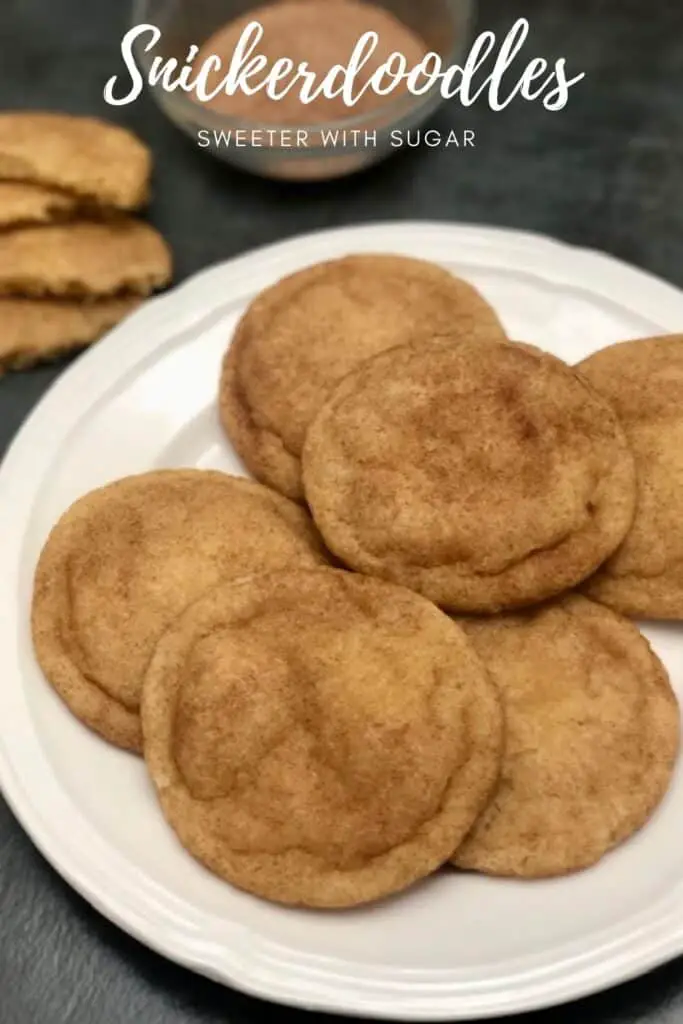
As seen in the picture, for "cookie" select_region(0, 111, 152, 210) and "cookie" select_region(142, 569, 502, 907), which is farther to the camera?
"cookie" select_region(0, 111, 152, 210)

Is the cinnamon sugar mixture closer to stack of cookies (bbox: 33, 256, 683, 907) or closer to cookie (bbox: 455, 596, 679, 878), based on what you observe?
stack of cookies (bbox: 33, 256, 683, 907)

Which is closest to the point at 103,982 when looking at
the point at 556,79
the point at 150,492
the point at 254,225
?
the point at 150,492

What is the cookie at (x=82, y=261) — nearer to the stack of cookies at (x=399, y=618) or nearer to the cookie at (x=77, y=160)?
the cookie at (x=77, y=160)

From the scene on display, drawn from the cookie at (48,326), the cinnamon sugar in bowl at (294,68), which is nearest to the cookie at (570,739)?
the cookie at (48,326)

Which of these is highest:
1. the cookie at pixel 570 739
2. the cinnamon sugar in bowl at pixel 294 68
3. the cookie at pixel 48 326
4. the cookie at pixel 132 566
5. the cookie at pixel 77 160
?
the cinnamon sugar in bowl at pixel 294 68

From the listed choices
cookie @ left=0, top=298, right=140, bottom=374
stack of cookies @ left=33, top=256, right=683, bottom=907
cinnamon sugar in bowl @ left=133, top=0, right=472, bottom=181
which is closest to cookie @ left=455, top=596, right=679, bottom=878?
stack of cookies @ left=33, top=256, right=683, bottom=907

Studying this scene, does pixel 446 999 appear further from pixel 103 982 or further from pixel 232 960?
pixel 103 982

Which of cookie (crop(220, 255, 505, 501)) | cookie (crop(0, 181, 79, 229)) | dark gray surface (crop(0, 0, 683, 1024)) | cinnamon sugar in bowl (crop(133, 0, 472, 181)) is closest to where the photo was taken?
cookie (crop(220, 255, 505, 501))
